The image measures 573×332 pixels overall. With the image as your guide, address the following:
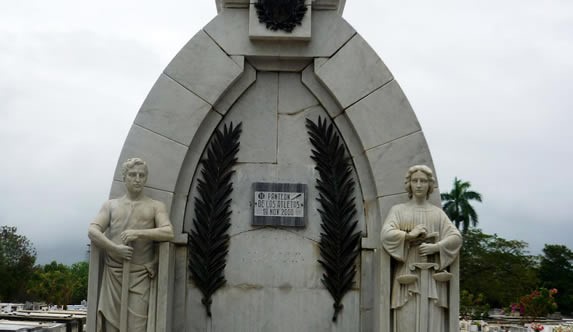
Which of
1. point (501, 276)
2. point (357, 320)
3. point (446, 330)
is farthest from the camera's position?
point (501, 276)

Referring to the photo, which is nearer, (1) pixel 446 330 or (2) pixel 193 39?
(1) pixel 446 330

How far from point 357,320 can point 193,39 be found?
4.38 m

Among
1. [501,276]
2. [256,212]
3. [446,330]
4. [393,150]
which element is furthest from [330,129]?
[501,276]

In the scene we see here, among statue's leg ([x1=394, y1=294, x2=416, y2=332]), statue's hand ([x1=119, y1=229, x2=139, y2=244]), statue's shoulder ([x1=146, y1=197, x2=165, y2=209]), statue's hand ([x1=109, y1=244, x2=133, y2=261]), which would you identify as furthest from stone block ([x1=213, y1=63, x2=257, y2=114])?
statue's leg ([x1=394, y1=294, x2=416, y2=332])

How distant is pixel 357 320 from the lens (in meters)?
8.77

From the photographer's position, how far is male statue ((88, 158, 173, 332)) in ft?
26.5

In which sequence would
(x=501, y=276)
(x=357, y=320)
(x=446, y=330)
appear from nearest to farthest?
1. (x=446, y=330)
2. (x=357, y=320)
3. (x=501, y=276)

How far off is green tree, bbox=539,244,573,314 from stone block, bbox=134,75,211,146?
171 feet

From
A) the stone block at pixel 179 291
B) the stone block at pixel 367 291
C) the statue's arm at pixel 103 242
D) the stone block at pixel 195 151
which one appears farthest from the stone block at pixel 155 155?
the stone block at pixel 367 291

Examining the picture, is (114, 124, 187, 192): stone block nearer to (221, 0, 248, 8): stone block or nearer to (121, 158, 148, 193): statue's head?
(121, 158, 148, 193): statue's head

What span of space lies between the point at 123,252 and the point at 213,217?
4.61 ft

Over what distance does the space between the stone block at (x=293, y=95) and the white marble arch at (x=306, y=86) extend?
0.34 feet

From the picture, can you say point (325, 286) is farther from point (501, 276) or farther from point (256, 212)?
point (501, 276)

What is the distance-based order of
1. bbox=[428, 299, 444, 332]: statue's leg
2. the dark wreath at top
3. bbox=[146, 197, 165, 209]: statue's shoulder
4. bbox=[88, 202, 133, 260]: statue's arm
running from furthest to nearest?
the dark wreath at top, bbox=[146, 197, 165, 209]: statue's shoulder, bbox=[428, 299, 444, 332]: statue's leg, bbox=[88, 202, 133, 260]: statue's arm
